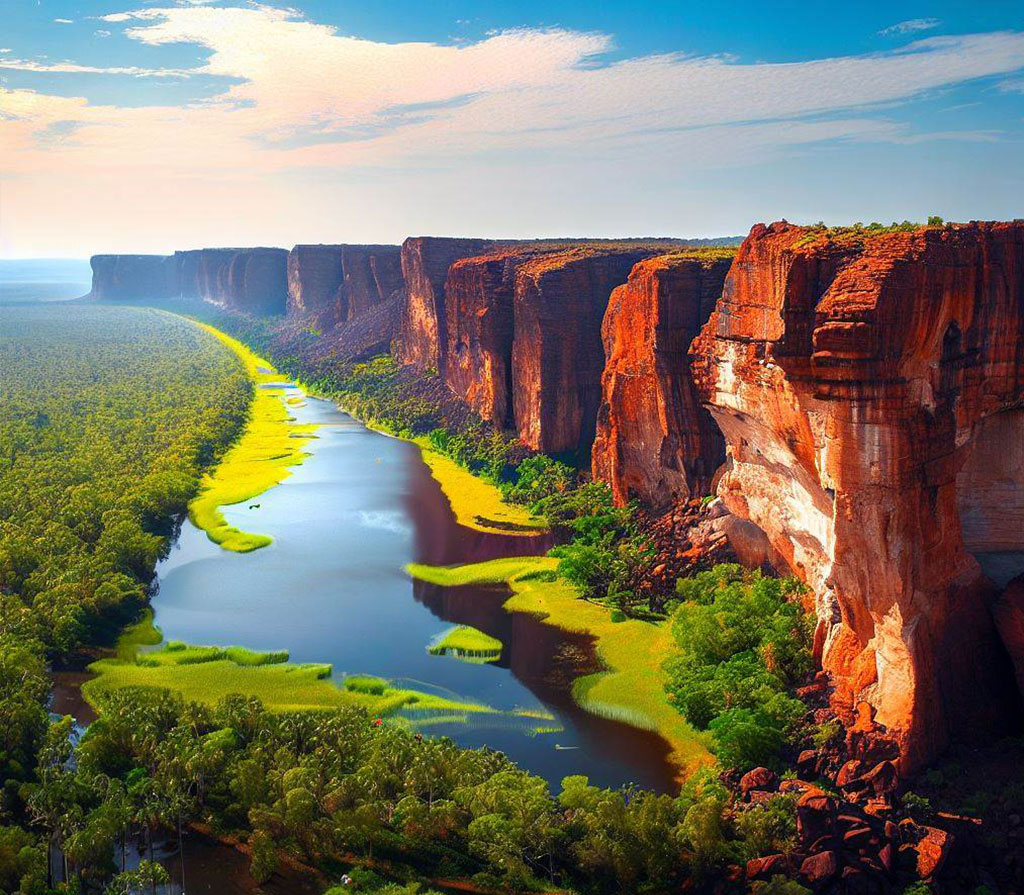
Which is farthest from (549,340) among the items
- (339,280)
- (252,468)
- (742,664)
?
(339,280)

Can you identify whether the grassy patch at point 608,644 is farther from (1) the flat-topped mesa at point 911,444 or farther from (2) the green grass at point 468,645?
(1) the flat-topped mesa at point 911,444

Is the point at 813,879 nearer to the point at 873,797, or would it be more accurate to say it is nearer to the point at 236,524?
the point at 873,797

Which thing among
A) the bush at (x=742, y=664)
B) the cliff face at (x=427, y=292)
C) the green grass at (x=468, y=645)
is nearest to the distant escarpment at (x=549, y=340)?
the cliff face at (x=427, y=292)

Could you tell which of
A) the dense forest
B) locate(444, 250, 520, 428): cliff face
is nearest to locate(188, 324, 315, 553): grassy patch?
the dense forest

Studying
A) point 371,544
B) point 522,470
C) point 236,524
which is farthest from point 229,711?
point 522,470

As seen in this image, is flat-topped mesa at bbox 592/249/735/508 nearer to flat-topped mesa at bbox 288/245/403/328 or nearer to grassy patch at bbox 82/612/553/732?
grassy patch at bbox 82/612/553/732

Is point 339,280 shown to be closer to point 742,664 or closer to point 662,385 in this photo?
point 662,385
